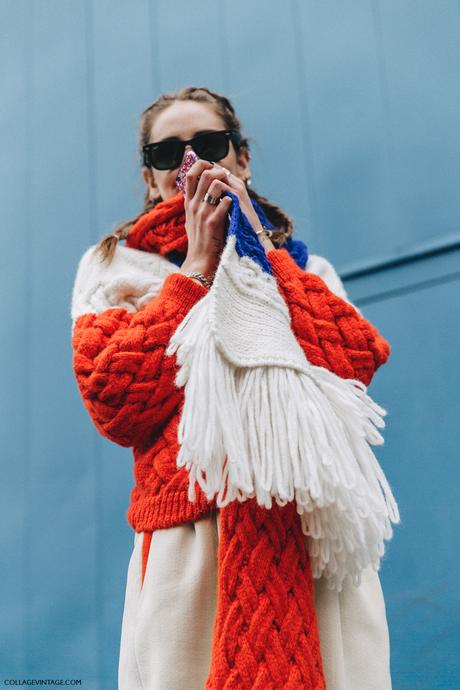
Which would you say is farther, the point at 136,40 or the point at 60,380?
the point at 136,40

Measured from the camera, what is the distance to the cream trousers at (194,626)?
31.9 inches

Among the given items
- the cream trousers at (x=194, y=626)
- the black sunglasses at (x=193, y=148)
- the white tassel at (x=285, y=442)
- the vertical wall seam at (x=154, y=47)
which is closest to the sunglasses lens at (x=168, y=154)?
the black sunglasses at (x=193, y=148)

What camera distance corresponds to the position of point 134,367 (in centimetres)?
86

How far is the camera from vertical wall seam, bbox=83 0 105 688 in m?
1.45

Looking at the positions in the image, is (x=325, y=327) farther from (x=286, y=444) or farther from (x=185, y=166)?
(x=185, y=166)

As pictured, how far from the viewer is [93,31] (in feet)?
6.07

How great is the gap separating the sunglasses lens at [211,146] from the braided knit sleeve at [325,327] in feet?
0.86

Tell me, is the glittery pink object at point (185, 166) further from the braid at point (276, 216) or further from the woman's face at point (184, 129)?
the braid at point (276, 216)

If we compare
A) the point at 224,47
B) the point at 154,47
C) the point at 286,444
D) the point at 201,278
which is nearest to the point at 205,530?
the point at 286,444

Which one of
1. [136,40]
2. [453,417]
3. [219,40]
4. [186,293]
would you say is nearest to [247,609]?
[186,293]

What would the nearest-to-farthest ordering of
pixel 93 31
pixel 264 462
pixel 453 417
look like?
pixel 264 462 → pixel 453 417 → pixel 93 31

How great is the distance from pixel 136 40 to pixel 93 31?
0.14 meters

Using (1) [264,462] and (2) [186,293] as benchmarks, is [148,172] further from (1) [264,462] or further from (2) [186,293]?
(1) [264,462]

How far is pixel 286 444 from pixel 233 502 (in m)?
0.11
